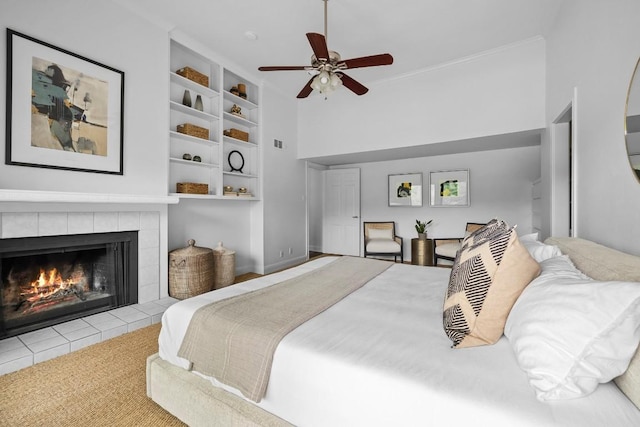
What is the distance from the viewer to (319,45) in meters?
2.08

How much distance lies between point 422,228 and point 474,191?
1101mm

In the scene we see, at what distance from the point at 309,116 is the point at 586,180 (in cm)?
396

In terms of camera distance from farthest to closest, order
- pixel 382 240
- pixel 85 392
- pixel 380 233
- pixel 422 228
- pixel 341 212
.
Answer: pixel 341 212 → pixel 380 233 → pixel 382 240 → pixel 422 228 → pixel 85 392

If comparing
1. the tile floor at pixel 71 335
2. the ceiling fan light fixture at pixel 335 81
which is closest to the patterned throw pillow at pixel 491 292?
the ceiling fan light fixture at pixel 335 81

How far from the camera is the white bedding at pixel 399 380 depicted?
0.69 metres

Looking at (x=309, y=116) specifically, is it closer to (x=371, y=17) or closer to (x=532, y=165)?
(x=371, y=17)

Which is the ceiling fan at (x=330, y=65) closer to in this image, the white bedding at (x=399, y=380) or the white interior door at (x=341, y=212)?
the white bedding at (x=399, y=380)

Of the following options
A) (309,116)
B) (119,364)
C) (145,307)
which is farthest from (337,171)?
(119,364)

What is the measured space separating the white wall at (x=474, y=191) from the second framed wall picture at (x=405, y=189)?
4.1 inches

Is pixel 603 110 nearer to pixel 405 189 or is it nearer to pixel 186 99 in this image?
pixel 405 189

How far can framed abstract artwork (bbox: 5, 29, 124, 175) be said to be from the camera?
2.05 metres

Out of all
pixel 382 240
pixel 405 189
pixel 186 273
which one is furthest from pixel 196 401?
pixel 405 189

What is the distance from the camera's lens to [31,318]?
2.21 metres

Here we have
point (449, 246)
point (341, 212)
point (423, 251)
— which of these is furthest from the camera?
point (341, 212)
